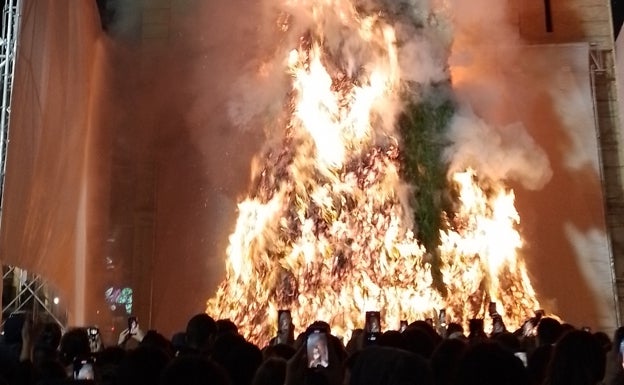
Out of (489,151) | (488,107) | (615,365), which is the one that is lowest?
(615,365)

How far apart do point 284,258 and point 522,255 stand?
15.0ft

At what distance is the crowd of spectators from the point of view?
266cm

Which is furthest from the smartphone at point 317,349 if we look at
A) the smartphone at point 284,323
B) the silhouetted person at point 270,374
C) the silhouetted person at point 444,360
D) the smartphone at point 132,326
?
the smartphone at point 132,326

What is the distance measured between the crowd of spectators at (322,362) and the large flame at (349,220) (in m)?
6.94

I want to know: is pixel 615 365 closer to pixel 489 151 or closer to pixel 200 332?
pixel 200 332

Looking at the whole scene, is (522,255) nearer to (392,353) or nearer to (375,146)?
(375,146)

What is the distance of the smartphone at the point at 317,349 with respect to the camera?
398 centimetres

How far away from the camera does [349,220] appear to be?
1268 cm

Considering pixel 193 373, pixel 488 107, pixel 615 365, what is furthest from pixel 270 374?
pixel 488 107

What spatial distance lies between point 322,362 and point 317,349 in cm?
7

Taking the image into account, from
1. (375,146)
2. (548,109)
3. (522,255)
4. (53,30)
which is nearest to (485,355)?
(53,30)

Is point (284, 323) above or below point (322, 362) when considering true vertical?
above

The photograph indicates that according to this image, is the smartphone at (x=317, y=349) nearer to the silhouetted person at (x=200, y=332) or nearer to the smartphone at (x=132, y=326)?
the silhouetted person at (x=200, y=332)

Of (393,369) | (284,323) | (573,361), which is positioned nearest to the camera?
(393,369)
